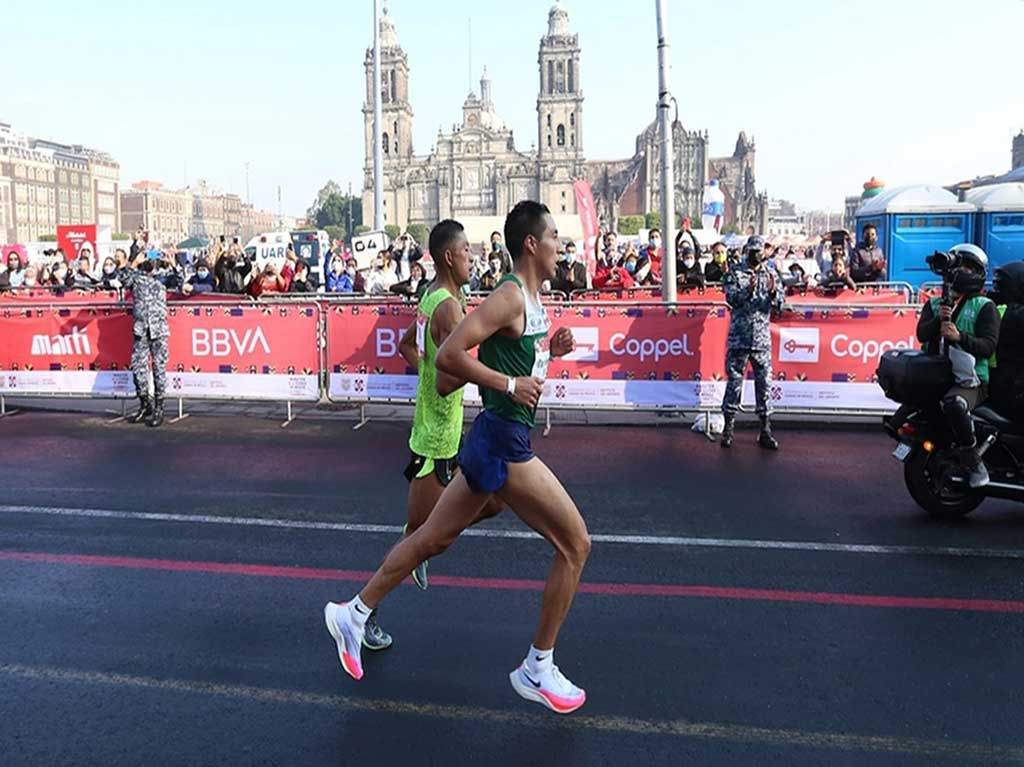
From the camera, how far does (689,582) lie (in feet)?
17.4

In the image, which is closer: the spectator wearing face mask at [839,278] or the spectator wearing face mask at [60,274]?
the spectator wearing face mask at [839,278]

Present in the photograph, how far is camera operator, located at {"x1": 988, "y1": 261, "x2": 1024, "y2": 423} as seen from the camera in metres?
6.10

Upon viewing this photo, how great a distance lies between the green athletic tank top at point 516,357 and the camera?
12.1 ft

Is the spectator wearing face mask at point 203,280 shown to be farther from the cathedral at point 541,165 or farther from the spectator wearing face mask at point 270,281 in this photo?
the cathedral at point 541,165

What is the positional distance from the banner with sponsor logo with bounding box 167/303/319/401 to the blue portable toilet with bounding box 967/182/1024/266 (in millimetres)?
14189

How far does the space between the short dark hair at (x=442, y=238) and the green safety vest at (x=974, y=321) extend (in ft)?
11.6

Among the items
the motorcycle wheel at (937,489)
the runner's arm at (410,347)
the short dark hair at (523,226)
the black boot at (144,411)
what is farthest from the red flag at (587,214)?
the short dark hair at (523,226)

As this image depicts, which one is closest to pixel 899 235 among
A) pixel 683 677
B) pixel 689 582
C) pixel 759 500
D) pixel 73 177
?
pixel 759 500

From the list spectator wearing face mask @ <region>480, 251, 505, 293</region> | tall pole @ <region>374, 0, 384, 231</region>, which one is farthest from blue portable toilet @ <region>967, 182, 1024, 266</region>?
tall pole @ <region>374, 0, 384, 231</region>

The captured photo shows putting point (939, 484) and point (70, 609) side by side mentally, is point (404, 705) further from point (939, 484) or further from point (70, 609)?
point (939, 484)

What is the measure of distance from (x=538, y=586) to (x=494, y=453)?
5.74 ft

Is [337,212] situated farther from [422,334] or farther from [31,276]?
[422,334]

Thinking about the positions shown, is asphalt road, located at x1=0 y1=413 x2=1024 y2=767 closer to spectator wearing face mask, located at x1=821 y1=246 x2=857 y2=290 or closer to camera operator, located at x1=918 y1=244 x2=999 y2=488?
camera operator, located at x1=918 y1=244 x2=999 y2=488

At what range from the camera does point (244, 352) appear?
11062 millimetres
